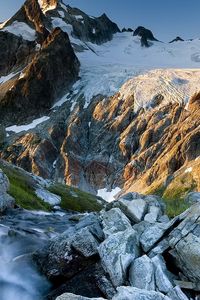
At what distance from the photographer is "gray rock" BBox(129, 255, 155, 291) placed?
805 inches

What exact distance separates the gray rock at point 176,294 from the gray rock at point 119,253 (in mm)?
2629

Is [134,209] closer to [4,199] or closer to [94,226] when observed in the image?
[94,226]

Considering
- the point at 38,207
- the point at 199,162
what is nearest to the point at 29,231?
the point at 38,207

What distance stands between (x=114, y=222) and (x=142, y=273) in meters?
6.37

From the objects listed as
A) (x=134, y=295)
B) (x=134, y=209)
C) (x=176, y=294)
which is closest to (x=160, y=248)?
(x=176, y=294)

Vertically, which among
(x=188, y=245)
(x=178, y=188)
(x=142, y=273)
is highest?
(x=188, y=245)

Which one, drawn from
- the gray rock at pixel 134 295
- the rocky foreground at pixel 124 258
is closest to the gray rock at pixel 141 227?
the rocky foreground at pixel 124 258

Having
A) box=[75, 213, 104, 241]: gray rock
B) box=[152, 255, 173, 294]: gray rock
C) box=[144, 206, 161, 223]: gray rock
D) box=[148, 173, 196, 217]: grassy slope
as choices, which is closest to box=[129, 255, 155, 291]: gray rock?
box=[152, 255, 173, 294]: gray rock

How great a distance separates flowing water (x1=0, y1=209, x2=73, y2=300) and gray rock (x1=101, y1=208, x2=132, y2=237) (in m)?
4.45

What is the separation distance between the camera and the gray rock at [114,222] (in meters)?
26.1

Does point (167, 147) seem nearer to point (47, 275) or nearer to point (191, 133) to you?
point (191, 133)

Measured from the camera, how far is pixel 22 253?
28672 millimetres

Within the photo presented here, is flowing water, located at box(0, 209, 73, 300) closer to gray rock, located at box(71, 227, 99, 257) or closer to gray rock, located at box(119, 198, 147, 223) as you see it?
gray rock, located at box(71, 227, 99, 257)

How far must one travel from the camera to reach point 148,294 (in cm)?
1655
